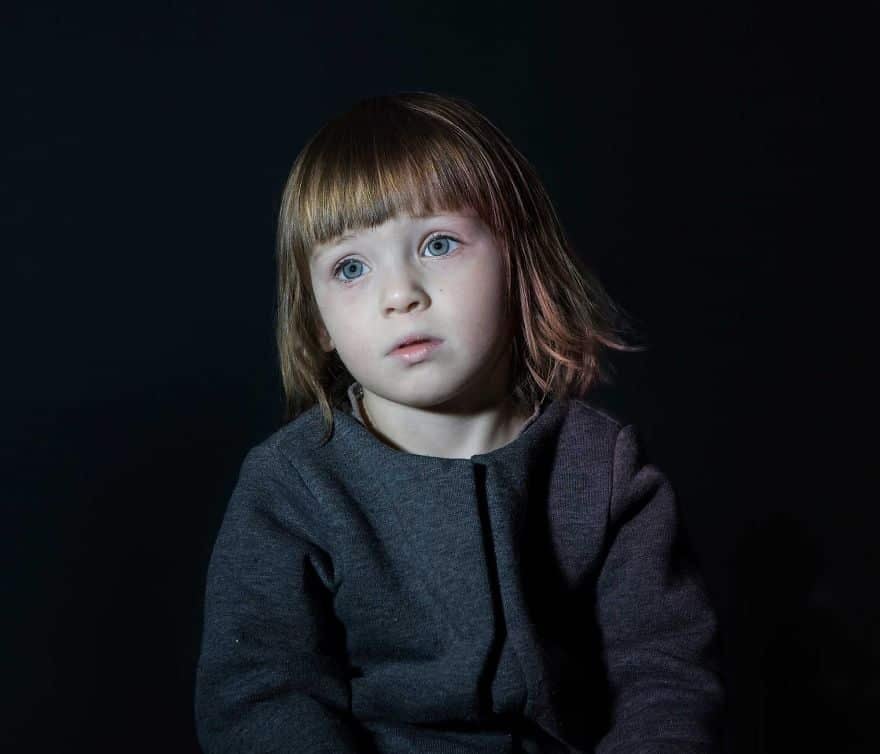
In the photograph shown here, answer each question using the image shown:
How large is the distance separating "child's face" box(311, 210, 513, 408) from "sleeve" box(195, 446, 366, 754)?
0.16 meters

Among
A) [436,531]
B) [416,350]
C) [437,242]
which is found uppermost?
[437,242]

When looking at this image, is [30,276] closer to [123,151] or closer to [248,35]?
[123,151]

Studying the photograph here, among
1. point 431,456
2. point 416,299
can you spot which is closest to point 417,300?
point 416,299

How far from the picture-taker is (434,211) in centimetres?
124

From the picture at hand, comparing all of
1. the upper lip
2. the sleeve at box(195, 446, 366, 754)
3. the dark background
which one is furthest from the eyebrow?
the dark background

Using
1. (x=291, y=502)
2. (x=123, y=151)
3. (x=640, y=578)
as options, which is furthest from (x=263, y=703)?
(x=123, y=151)

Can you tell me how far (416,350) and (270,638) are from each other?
0.32m

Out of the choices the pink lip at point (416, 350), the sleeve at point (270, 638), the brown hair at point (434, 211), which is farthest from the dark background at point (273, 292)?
the pink lip at point (416, 350)

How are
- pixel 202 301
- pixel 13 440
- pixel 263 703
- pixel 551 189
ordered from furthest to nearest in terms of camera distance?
pixel 551 189 → pixel 202 301 → pixel 13 440 → pixel 263 703

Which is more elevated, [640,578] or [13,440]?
[13,440]

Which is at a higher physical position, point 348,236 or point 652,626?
point 348,236

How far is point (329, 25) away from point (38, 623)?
858 millimetres

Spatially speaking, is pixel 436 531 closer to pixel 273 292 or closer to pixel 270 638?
→ pixel 270 638

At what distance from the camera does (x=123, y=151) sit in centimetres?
156
